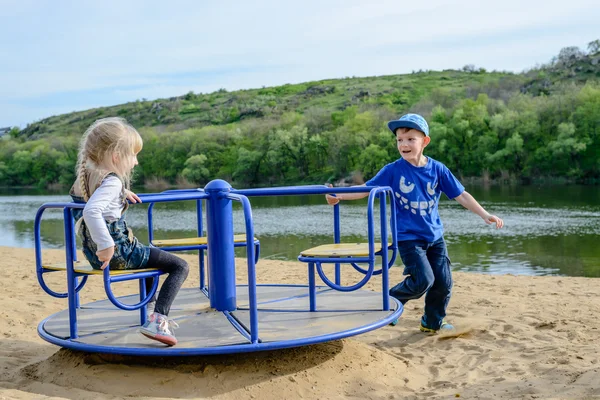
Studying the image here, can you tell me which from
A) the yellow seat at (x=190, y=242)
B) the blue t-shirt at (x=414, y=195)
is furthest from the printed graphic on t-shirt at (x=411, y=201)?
the yellow seat at (x=190, y=242)

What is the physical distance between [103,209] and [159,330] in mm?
848

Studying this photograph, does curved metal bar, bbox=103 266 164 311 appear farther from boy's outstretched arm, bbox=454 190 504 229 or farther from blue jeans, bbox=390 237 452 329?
boy's outstretched arm, bbox=454 190 504 229

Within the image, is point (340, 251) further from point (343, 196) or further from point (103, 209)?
point (103, 209)

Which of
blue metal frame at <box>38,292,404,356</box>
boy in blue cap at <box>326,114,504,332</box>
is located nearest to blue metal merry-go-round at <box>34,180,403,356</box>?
blue metal frame at <box>38,292,404,356</box>

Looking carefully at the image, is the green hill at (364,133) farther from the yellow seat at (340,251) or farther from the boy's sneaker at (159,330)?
the boy's sneaker at (159,330)

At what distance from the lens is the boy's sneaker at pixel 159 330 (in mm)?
3910

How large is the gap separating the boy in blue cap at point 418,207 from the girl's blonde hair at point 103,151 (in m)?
1.72

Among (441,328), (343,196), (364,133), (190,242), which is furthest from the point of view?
(364,133)

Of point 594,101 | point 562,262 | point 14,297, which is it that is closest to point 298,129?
point 594,101

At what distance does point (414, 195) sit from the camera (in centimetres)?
512

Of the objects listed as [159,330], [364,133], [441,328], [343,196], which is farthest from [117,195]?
[364,133]

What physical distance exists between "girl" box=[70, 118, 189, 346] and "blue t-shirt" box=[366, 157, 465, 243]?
1.94m

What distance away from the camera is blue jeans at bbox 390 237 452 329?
507 centimetres

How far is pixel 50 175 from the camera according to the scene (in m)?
95.6
